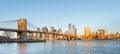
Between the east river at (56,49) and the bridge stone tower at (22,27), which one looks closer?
the east river at (56,49)

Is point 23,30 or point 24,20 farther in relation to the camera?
point 24,20

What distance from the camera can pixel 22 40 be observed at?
124m

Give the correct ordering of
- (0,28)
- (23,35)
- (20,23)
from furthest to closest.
→ (20,23)
(23,35)
(0,28)

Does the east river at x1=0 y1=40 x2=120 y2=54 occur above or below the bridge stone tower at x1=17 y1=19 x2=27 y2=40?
below

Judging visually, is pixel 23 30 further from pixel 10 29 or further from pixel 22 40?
pixel 10 29

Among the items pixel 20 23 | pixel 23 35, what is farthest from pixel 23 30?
pixel 20 23

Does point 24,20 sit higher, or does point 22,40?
point 24,20

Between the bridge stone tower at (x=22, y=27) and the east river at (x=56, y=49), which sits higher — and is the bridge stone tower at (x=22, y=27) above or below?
above

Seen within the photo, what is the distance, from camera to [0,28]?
100062 millimetres

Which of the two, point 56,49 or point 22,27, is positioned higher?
point 22,27

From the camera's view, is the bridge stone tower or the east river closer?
the east river

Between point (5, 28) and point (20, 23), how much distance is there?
2474 centimetres

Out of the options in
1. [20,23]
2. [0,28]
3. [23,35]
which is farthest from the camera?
[20,23]

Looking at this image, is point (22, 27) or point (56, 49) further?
point (22, 27)
